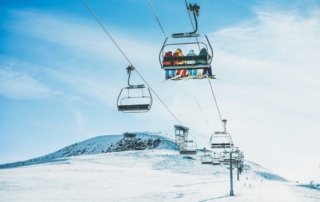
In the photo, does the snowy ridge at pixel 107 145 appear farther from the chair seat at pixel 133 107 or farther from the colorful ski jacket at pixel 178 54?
the colorful ski jacket at pixel 178 54

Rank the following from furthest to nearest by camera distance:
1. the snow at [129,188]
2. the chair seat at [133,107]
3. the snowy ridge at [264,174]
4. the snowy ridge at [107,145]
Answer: the snowy ridge at [107,145], the snowy ridge at [264,174], the snow at [129,188], the chair seat at [133,107]

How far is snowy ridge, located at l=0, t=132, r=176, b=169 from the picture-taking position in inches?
6219

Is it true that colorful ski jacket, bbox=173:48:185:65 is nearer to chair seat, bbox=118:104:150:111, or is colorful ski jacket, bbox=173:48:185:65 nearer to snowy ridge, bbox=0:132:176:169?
chair seat, bbox=118:104:150:111

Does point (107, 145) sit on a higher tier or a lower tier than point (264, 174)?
higher

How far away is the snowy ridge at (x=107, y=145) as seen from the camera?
157975 millimetres

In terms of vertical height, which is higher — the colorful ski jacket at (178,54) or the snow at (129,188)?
the colorful ski jacket at (178,54)

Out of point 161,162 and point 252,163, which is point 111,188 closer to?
point 161,162

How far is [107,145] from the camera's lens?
177625 mm

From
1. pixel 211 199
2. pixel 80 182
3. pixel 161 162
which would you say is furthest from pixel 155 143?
pixel 211 199

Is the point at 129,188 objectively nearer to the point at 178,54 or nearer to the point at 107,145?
the point at 178,54

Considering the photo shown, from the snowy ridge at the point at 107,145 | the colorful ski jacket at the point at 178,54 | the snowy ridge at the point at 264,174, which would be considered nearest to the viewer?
the colorful ski jacket at the point at 178,54

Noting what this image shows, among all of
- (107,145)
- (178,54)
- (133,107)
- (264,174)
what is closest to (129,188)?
(133,107)

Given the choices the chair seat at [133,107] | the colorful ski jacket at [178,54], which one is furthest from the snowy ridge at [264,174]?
the colorful ski jacket at [178,54]

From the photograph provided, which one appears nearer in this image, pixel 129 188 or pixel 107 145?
pixel 129 188
